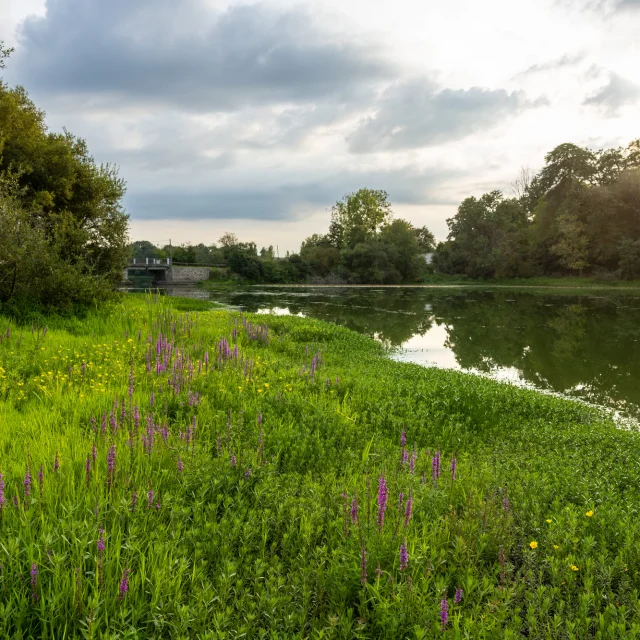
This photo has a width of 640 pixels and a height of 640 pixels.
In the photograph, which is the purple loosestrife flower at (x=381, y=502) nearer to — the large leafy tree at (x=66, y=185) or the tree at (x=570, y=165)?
the large leafy tree at (x=66, y=185)

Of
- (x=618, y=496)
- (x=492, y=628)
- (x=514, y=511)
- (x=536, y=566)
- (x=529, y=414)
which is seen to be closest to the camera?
(x=492, y=628)

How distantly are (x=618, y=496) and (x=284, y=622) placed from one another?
3.78 m

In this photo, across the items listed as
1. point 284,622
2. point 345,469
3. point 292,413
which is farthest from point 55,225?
point 284,622

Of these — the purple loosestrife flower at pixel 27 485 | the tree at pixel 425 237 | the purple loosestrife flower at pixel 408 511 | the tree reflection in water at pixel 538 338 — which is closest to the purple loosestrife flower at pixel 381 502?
the purple loosestrife flower at pixel 408 511

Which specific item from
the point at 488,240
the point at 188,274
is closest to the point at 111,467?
A: the point at 188,274

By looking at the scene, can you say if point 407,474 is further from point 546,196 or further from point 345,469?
point 546,196

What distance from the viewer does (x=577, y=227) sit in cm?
6116

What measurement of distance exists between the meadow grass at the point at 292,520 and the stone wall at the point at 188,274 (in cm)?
6866

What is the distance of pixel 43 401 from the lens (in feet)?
20.1

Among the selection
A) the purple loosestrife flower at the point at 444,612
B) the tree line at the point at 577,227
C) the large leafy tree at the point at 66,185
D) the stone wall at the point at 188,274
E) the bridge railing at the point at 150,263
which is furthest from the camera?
the stone wall at the point at 188,274

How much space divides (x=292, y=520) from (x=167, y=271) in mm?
74854

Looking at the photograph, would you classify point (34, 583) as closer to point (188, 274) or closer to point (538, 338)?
point (538, 338)

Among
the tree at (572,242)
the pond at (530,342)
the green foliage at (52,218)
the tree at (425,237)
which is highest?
the tree at (425,237)

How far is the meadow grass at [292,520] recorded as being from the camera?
2842 mm
